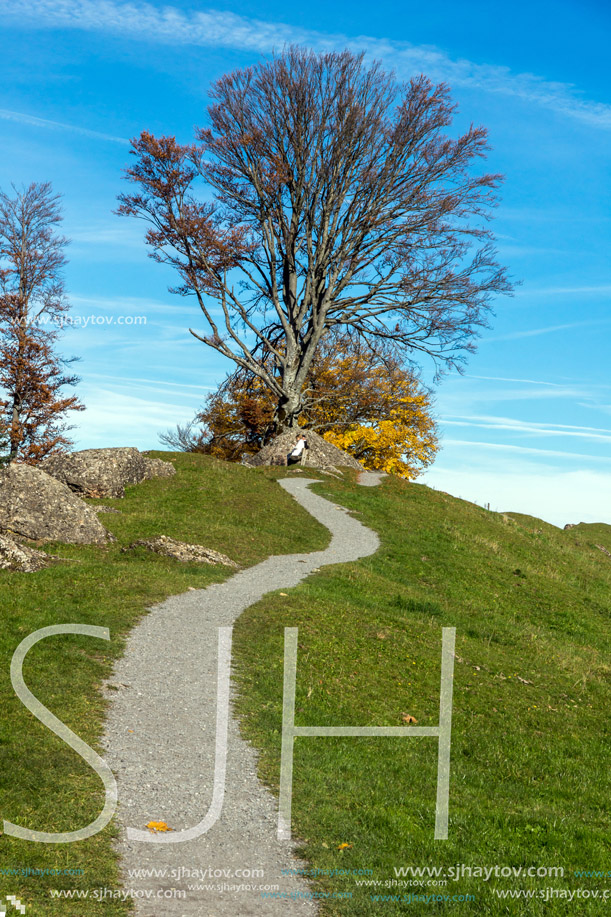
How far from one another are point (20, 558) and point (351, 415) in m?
36.2

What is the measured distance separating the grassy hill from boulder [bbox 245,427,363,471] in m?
12.6

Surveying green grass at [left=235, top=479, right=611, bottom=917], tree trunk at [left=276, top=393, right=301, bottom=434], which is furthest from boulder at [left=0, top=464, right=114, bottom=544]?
tree trunk at [left=276, top=393, right=301, bottom=434]

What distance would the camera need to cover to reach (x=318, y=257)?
4378 centimetres

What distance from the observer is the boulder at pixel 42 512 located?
21.4m

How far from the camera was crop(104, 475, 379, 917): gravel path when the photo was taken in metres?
6.64

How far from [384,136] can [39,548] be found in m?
33.5

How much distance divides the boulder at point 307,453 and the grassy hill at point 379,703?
12640mm

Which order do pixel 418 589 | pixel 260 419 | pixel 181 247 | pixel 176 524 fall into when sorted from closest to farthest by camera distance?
pixel 418 589 < pixel 176 524 < pixel 181 247 < pixel 260 419

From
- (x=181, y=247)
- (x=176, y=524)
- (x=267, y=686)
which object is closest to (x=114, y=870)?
(x=267, y=686)

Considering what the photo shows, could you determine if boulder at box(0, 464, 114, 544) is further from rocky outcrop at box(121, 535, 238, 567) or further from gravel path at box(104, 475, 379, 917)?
gravel path at box(104, 475, 379, 917)

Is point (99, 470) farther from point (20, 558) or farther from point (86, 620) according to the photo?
point (86, 620)

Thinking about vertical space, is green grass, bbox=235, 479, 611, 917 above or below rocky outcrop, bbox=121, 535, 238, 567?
below

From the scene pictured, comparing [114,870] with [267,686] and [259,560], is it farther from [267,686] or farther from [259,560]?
[259,560]

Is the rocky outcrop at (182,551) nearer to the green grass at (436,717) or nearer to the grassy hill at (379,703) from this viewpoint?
the grassy hill at (379,703)
